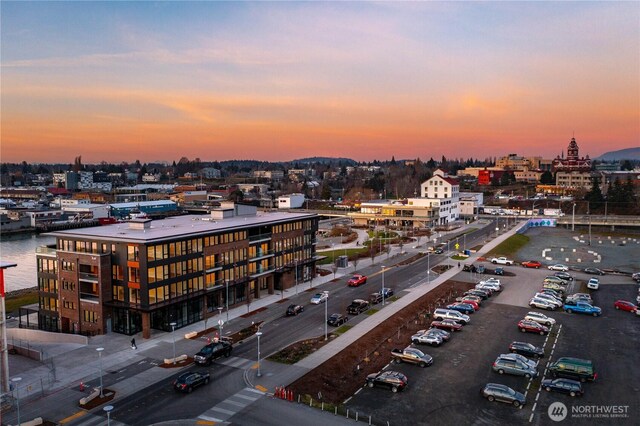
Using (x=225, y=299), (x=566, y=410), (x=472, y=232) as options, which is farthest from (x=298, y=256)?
(x=472, y=232)

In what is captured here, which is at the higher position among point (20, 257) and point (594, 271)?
point (594, 271)

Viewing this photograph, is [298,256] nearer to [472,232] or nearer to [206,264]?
[206,264]

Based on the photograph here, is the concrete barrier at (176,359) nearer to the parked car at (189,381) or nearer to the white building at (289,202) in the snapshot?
the parked car at (189,381)

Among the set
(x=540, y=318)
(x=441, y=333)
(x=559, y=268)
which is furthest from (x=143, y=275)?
(x=559, y=268)

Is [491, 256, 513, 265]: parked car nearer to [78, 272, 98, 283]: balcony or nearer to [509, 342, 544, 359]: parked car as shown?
[509, 342, 544, 359]: parked car

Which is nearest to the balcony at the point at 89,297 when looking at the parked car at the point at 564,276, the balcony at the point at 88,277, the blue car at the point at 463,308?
the balcony at the point at 88,277

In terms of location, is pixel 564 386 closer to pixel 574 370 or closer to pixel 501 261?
pixel 574 370
